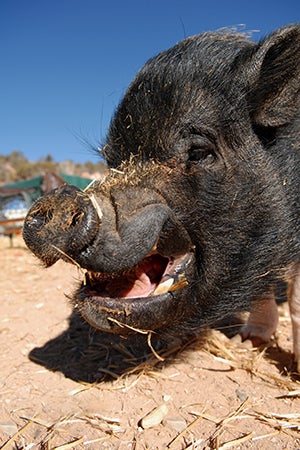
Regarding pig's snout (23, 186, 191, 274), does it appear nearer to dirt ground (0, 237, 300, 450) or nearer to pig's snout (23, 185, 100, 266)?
pig's snout (23, 185, 100, 266)

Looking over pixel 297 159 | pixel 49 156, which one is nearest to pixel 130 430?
pixel 297 159

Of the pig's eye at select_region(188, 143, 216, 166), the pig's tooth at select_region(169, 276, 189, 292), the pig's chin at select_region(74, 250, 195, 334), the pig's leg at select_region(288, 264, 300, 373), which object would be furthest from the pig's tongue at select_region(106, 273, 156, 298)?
the pig's leg at select_region(288, 264, 300, 373)

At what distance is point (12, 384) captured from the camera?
2.64m

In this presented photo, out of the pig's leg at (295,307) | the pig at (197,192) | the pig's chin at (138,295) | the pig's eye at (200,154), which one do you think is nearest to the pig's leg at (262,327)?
the pig's leg at (295,307)

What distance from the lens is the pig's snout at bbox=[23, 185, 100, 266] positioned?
6.29 feet

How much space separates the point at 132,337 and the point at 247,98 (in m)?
1.40

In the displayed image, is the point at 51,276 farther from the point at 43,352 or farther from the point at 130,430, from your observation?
the point at 130,430

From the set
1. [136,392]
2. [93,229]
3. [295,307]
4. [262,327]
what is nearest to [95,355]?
[136,392]

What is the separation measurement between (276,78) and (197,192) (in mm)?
737

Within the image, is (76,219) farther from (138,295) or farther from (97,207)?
(138,295)

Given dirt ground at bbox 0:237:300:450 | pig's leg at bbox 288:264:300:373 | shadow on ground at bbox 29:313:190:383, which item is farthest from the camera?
shadow on ground at bbox 29:313:190:383

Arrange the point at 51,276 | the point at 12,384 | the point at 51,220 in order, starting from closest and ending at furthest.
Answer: the point at 51,220, the point at 12,384, the point at 51,276

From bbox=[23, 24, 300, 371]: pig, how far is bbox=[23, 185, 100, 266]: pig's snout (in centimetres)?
1

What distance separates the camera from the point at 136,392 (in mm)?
2553
